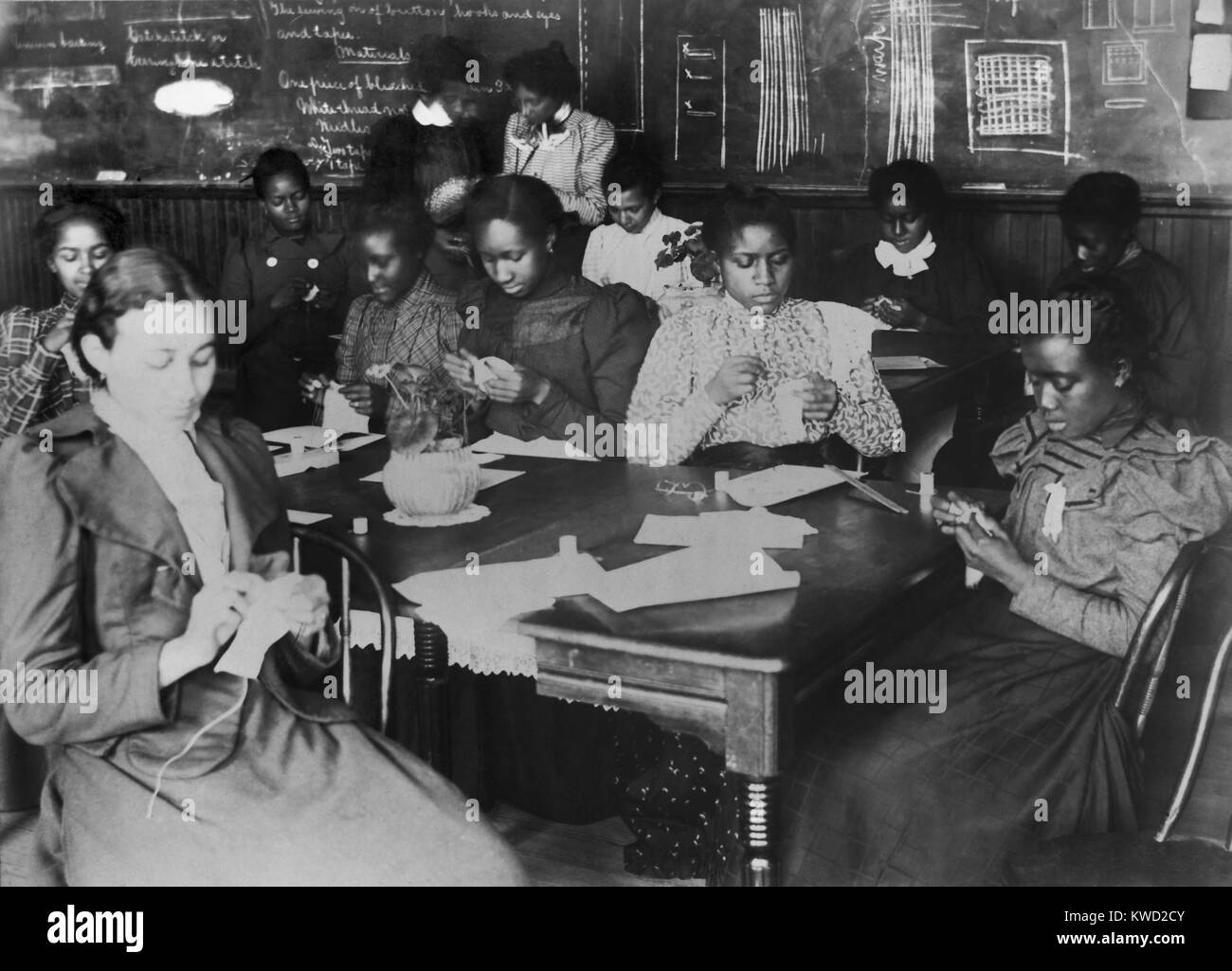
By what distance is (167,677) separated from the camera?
9.76ft

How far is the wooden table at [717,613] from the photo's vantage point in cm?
259

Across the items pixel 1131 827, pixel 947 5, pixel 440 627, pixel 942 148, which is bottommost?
pixel 1131 827

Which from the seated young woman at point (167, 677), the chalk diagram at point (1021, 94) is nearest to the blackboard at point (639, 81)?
the chalk diagram at point (1021, 94)

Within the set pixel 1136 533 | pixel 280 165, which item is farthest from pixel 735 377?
pixel 280 165

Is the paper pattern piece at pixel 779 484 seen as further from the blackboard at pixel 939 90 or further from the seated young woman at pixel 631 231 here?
the blackboard at pixel 939 90

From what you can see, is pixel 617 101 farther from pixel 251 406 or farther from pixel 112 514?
pixel 112 514

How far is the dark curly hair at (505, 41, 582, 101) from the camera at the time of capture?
3537mm

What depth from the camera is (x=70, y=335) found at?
3277mm

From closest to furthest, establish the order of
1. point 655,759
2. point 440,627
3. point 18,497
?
point 18,497 < point 440,627 < point 655,759

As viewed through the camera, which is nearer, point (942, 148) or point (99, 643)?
point (99, 643)

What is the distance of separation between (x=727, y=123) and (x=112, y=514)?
169 cm

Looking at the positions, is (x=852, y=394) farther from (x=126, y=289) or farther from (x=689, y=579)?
(x=126, y=289)

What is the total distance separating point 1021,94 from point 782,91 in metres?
0.54
